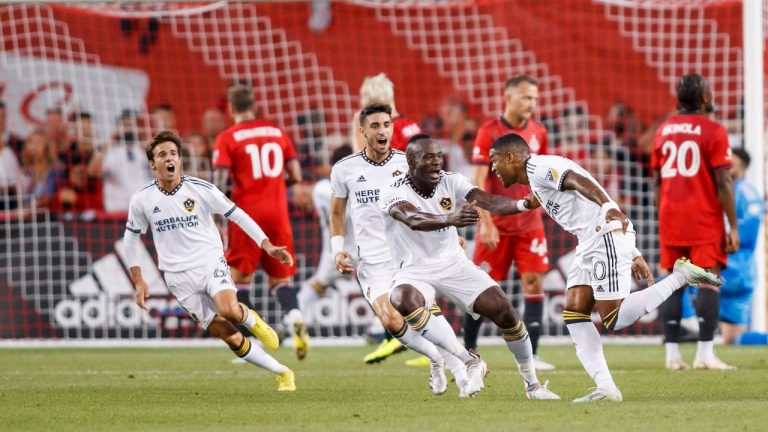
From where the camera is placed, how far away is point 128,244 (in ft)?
31.8

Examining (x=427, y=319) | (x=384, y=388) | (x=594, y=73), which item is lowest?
(x=384, y=388)

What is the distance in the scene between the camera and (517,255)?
1098 centimetres

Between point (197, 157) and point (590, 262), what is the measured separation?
848 cm

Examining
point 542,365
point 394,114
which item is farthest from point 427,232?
point 542,365

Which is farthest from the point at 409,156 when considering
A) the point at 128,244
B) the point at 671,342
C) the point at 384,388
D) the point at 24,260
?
the point at 24,260

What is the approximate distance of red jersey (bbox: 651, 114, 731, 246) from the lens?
10.4 m

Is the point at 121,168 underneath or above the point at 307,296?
above

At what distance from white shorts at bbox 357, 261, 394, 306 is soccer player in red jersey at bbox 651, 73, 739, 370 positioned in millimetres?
2654

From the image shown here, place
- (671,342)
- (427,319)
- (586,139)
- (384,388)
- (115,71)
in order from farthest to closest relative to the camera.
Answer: (115,71), (586,139), (671,342), (384,388), (427,319)

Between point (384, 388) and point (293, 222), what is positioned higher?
point (293, 222)

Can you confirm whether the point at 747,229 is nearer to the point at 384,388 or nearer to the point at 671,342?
the point at 671,342

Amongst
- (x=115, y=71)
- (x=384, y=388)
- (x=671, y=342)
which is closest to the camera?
(x=384, y=388)

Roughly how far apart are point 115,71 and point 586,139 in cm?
676

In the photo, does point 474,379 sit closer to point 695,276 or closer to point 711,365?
point 695,276
